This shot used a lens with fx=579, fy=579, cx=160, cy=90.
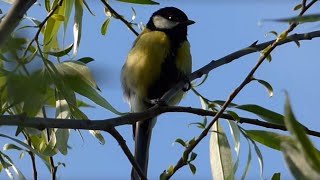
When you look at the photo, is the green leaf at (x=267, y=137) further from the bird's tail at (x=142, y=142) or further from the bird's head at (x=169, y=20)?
the bird's head at (x=169, y=20)

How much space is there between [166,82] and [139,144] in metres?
0.28

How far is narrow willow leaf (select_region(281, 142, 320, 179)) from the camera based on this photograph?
0.54 meters

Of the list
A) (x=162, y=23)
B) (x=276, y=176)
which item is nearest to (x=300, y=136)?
(x=276, y=176)

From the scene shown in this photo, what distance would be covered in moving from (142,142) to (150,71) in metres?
0.30

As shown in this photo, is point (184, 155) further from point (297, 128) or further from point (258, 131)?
point (297, 128)

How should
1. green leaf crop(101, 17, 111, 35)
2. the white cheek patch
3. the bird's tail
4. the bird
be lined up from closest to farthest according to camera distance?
1. green leaf crop(101, 17, 111, 35)
2. the bird's tail
3. the bird
4. the white cheek patch

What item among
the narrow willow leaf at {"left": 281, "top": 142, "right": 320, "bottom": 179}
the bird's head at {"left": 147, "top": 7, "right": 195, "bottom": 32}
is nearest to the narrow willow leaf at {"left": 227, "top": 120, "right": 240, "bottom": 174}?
the narrow willow leaf at {"left": 281, "top": 142, "right": 320, "bottom": 179}

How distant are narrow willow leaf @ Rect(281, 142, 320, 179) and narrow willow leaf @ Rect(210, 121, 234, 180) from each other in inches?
36.2

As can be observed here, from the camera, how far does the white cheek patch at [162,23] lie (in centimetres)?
271

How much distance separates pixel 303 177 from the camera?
0.54m

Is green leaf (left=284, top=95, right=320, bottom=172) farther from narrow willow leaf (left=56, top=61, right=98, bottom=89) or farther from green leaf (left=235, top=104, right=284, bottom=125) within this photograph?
green leaf (left=235, top=104, right=284, bottom=125)

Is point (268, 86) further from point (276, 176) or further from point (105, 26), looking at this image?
point (105, 26)

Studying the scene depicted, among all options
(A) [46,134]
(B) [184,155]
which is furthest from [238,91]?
(A) [46,134]

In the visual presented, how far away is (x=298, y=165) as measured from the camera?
22.0 inches
